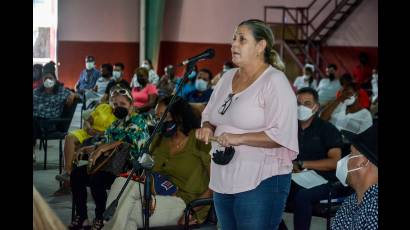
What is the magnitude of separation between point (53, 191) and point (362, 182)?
16.1ft

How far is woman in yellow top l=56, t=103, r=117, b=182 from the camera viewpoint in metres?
6.49

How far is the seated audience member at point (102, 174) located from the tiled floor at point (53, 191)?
0.19m

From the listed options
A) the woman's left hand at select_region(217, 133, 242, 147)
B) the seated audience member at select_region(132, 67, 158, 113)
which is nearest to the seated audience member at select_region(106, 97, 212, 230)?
the woman's left hand at select_region(217, 133, 242, 147)

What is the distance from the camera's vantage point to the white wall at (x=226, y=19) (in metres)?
16.3

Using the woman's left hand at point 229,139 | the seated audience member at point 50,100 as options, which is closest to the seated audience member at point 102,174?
the woman's left hand at point 229,139

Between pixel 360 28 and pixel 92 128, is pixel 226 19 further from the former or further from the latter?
pixel 92 128

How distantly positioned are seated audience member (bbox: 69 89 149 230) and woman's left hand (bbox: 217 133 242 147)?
7.31 ft

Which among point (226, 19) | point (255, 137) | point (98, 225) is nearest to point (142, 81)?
point (98, 225)

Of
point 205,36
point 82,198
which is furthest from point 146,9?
point 82,198

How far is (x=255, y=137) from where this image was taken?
2.84 metres

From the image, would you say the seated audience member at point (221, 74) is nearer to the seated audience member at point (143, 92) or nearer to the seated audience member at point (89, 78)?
the seated audience member at point (143, 92)

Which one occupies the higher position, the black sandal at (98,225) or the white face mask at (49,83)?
the white face mask at (49,83)
